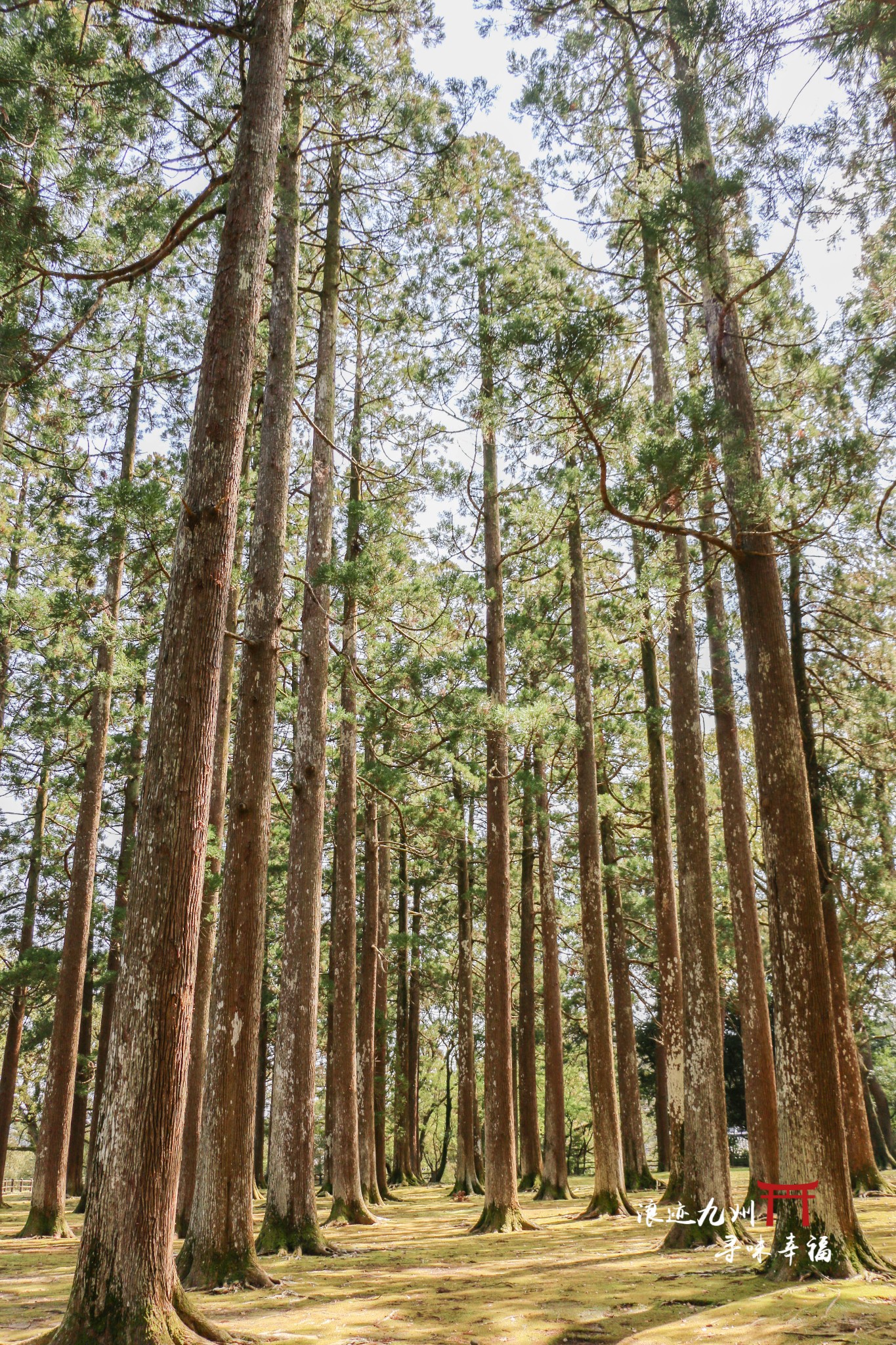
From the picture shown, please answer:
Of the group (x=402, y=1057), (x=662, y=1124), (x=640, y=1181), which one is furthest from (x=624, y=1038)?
(x=402, y=1057)

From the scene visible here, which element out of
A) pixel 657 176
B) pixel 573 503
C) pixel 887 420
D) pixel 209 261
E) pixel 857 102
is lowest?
pixel 887 420

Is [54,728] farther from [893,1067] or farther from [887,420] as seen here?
[893,1067]

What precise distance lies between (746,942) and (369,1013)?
27.0 feet

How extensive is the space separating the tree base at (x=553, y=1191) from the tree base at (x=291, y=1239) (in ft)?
25.9

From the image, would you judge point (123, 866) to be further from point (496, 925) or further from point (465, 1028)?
point (496, 925)

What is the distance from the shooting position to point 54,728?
1249 centimetres

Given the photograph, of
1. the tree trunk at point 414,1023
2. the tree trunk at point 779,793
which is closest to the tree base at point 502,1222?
the tree trunk at point 779,793

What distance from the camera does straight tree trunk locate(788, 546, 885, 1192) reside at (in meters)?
10.3

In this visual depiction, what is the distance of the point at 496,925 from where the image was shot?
1039 cm

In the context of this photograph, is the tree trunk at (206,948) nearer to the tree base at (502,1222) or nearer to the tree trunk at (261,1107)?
the tree base at (502,1222)

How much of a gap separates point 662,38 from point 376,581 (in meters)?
5.96

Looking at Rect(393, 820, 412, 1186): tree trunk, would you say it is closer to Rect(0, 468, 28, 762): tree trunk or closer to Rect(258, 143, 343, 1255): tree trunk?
Rect(0, 468, 28, 762): tree trunk

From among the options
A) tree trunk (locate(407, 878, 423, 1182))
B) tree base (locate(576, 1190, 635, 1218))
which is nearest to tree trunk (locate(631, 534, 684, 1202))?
tree base (locate(576, 1190, 635, 1218))

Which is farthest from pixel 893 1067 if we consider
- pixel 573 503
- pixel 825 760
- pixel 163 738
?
pixel 163 738
